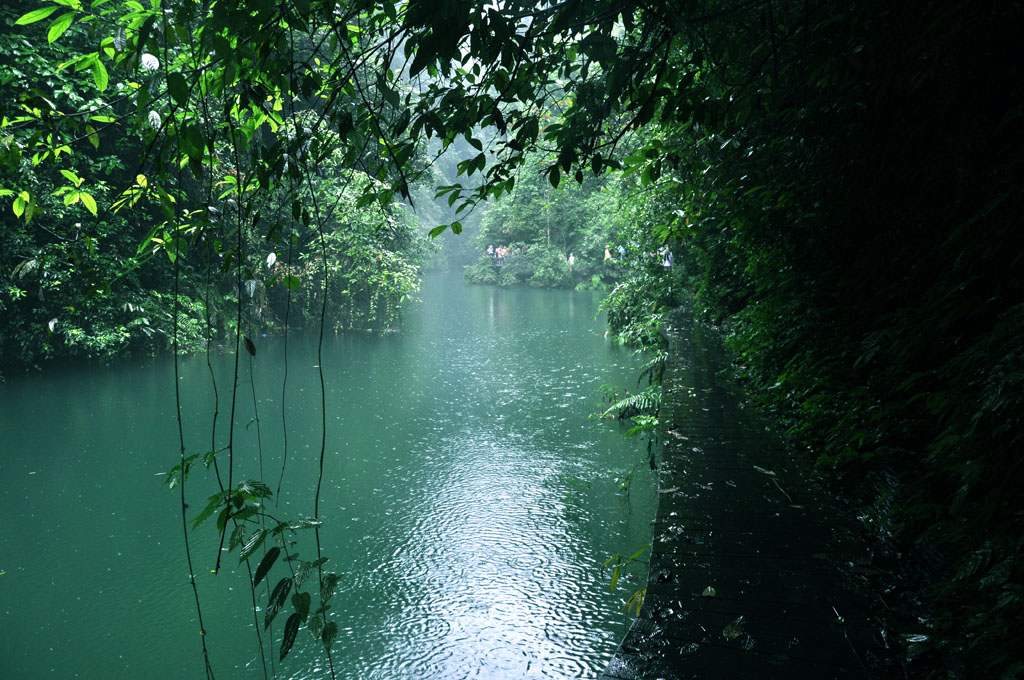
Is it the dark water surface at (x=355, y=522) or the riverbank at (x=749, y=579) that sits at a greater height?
the riverbank at (x=749, y=579)

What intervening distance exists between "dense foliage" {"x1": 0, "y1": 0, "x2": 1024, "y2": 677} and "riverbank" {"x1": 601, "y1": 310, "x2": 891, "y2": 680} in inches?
6.2

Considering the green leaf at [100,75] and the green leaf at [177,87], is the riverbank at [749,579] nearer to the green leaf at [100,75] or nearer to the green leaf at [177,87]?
the green leaf at [177,87]

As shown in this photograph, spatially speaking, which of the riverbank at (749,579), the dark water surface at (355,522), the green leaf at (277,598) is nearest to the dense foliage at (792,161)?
the riverbank at (749,579)

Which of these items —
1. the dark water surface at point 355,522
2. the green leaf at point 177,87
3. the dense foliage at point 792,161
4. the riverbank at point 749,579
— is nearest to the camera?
the green leaf at point 177,87

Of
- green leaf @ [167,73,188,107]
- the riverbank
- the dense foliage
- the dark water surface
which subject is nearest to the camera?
green leaf @ [167,73,188,107]

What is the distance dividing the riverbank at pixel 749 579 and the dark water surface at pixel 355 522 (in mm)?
1368

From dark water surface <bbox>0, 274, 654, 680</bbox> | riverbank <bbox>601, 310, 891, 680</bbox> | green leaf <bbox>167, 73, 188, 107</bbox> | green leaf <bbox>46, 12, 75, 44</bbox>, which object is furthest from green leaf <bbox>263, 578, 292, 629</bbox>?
green leaf <bbox>46, 12, 75, 44</bbox>

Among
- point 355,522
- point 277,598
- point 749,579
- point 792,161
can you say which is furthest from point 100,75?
point 355,522

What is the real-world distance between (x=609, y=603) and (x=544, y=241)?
1120 inches

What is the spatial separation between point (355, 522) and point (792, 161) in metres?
4.66

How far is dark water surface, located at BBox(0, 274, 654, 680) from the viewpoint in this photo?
4160mm

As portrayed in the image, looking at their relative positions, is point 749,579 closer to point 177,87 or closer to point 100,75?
point 177,87

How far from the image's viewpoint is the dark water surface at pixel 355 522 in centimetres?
416

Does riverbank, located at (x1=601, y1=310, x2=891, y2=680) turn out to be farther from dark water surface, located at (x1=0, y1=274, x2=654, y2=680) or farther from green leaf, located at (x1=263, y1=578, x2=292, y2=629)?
dark water surface, located at (x1=0, y1=274, x2=654, y2=680)
